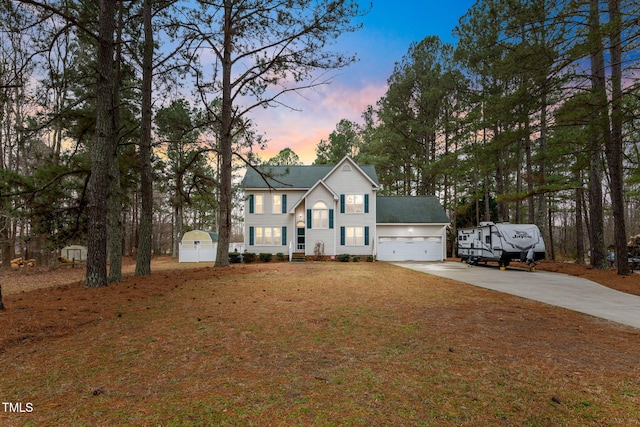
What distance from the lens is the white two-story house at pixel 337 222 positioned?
72.5ft

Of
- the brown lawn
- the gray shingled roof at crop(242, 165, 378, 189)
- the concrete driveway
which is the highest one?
the gray shingled roof at crop(242, 165, 378, 189)

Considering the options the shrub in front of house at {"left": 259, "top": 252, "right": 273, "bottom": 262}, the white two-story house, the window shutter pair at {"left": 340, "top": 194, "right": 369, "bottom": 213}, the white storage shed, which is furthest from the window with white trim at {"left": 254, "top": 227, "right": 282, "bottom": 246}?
the window shutter pair at {"left": 340, "top": 194, "right": 369, "bottom": 213}

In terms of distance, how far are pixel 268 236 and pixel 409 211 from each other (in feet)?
37.8

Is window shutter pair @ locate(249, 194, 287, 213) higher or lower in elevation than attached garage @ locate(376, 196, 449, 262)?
higher

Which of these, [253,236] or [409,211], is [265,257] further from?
[409,211]

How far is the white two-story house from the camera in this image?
22.1 meters

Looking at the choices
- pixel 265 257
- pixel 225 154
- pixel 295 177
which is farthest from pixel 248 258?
pixel 225 154

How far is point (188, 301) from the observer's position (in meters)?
6.81

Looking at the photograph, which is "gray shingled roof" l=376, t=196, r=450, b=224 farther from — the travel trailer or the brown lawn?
the brown lawn

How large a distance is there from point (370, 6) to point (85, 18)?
956 centimetres

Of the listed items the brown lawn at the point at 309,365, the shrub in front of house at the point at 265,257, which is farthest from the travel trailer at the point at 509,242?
the shrub in front of house at the point at 265,257

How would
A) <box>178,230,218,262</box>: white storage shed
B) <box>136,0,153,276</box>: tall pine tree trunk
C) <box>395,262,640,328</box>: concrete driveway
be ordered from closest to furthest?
1. <box>395,262,640,328</box>: concrete driveway
2. <box>136,0,153,276</box>: tall pine tree trunk
3. <box>178,230,218,262</box>: white storage shed

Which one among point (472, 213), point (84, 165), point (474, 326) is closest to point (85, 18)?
point (84, 165)

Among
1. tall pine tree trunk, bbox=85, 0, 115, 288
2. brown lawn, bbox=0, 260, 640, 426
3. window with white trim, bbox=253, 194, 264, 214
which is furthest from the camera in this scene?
window with white trim, bbox=253, 194, 264, 214
